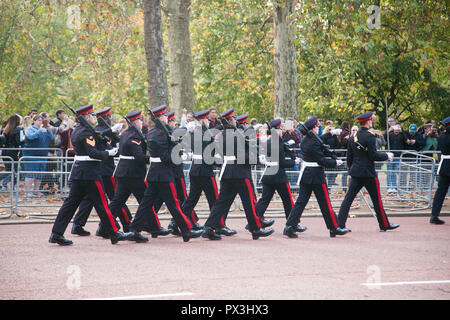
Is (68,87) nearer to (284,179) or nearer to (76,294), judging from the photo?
(284,179)

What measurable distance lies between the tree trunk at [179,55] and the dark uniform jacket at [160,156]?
9.81 metres

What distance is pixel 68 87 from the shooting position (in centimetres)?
4319

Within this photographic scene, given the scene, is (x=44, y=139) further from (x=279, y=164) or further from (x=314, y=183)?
(x=314, y=183)

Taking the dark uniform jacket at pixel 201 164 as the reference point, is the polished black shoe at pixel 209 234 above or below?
below

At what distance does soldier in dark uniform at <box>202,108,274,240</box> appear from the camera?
10648 mm

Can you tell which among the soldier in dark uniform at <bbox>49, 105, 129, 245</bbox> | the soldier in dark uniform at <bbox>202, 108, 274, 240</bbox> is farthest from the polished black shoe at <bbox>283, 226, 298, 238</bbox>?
the soldier in dark uniform at <bbox>49, 105, 129, 245</bbox>

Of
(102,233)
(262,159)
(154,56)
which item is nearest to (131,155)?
(102,233)

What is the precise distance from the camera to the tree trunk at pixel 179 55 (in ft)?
66.5

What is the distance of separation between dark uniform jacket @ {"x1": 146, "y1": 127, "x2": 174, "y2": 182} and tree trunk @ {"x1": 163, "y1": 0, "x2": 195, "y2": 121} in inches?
386

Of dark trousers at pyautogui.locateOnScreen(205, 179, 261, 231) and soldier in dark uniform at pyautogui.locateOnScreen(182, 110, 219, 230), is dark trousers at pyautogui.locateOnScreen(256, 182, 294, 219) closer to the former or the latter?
dark trousers at pyautogui.locateOnScreen(205, 179, 261, 231)

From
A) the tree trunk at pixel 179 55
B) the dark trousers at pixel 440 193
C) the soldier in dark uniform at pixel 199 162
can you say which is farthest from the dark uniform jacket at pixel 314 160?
the tree trunk at pixel 179 55

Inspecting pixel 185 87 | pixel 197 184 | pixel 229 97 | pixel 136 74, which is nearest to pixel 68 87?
pixel 136 74

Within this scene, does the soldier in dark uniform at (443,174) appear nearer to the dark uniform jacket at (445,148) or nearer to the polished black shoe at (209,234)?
the dark uniform jacket at (445,148)

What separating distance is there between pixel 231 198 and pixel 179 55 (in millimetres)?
10259
